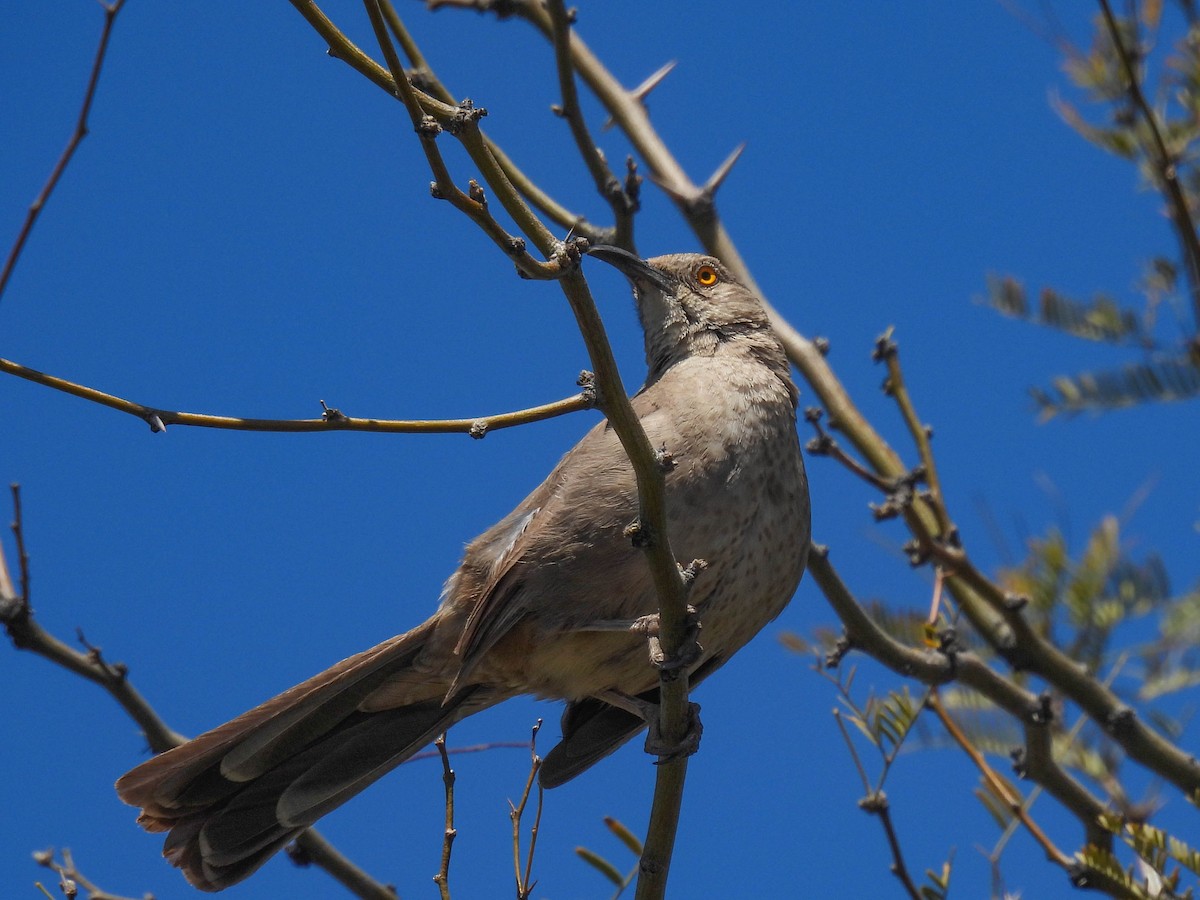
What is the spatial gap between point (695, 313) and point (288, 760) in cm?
237

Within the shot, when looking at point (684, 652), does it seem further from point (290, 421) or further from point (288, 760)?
point (288, 760)

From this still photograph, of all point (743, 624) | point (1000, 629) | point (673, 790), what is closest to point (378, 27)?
point (673, 790)

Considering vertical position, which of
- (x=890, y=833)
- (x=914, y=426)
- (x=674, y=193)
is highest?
(x=674, y=193)

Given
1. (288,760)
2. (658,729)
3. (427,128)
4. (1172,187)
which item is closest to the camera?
(427,128)

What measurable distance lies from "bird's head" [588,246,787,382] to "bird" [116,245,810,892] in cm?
3

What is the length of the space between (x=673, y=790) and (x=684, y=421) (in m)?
1.33

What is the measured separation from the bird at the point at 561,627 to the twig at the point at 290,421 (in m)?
1.04

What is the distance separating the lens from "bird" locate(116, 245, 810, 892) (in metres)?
4.32

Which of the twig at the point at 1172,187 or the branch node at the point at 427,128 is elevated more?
the twig at the point at 1172,187

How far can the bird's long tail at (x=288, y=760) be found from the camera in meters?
4.63

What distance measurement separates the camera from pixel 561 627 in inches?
171

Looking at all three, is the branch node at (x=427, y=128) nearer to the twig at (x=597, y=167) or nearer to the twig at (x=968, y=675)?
the twig at (x=597, y=167)

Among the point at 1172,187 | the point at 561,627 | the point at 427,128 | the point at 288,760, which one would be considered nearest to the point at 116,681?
the point at 288,760

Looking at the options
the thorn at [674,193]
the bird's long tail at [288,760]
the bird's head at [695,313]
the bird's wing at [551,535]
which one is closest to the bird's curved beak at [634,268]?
the bird's head at [695,313]
